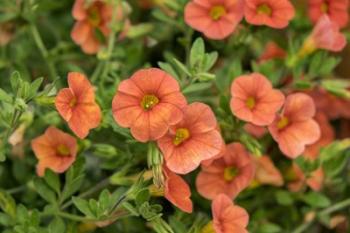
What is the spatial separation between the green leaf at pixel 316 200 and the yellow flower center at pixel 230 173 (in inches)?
7.8

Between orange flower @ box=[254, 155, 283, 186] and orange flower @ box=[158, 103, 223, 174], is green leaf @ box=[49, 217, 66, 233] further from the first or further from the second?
orange flower @ box=[254, 155, 283, 186]

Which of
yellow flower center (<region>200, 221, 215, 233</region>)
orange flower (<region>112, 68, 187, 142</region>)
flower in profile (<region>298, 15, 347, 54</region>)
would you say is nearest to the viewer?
orange flower (<region>112, 68, 187, 142</region>)

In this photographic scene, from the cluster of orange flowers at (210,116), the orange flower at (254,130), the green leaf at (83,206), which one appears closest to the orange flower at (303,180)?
the cluster of orange flowers at (210,116)

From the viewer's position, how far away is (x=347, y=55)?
1742 mm

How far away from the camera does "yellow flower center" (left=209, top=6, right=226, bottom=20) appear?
1258 mm

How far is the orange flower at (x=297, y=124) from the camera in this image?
1.24 meters

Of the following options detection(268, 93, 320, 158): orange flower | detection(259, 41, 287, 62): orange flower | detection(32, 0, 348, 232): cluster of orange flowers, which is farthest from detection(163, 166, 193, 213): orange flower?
detection(259, 41, 287, 62): orange flower

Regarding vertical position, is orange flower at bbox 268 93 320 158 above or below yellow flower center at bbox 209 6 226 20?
below

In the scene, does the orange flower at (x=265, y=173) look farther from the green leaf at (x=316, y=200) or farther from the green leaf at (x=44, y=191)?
the green leaf at (x=44, y=191)

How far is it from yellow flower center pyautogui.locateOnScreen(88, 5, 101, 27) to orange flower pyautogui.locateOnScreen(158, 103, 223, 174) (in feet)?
1.21

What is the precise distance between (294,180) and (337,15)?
34 cm

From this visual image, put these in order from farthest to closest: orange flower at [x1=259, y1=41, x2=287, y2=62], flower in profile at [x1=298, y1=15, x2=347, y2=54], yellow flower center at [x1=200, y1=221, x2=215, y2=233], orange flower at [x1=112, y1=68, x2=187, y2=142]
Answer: orange flower at [x1=259, y1=41, x2=287, y2=62]
flower in profile at [x1=298, y1=15, x2=347, y2=54]
yellow flower center at [x1=200, y1=221, x2=215, y2=233]
orange flower at [x1=112, y1=68, x2=187, y2=142]

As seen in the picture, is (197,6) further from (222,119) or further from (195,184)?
(195,184)

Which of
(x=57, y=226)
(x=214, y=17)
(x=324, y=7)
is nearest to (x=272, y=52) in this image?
(x=324, y=7)
